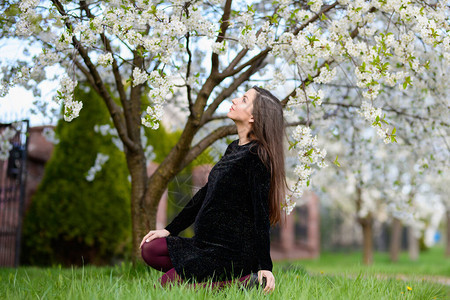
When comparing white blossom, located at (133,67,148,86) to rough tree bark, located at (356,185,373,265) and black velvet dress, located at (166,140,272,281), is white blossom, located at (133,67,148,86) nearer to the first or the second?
black velvet dress, located at (166,140,272,281)

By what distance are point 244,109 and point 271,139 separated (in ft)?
0.87

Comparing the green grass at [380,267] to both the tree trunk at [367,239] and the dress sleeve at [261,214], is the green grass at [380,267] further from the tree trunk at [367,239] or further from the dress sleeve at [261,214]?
the dress sleeve at [261,214]

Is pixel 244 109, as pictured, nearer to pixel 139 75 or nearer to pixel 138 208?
pixel 139 75

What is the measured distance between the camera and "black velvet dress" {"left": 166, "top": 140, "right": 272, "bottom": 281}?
2896mm

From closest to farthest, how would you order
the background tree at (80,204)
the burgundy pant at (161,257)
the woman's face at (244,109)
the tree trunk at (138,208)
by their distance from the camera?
1. the burgundy pant at (161,257)
2. the woman's face at (244,109)
3. the tree trunk at (138,208)
4. the background tree at (80,204)

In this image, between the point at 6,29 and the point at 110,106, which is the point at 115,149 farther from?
the point at 6,29

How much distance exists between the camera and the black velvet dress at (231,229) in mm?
2896

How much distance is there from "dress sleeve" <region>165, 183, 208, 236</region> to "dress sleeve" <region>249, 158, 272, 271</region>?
45cm

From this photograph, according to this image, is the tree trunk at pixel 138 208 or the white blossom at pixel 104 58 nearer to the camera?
the white blossom at pixel 104 58

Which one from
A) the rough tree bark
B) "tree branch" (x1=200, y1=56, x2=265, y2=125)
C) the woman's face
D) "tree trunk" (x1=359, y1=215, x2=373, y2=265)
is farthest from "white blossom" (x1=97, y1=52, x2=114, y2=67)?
"tree trunk" (x1=359, y1=215, x2=373, y2=265)

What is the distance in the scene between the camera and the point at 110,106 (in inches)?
177

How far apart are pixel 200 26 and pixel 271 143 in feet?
3.25

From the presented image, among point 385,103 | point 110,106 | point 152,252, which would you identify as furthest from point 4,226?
point 385,103

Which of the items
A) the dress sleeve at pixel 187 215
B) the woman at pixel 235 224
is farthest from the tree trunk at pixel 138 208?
the woman at pixel 235 224
